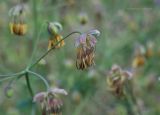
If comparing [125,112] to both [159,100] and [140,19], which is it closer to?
[159,100]

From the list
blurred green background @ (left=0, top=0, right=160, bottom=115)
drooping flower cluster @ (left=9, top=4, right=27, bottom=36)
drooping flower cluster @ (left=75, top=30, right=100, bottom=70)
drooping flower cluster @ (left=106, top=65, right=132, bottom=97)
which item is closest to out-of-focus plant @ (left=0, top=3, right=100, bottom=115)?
drooping flower cluster @ (left=75, top=30, right=100, bottom=70)

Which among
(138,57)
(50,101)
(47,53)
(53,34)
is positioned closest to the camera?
(47,53)

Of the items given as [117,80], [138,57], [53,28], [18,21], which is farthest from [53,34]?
[138,57]

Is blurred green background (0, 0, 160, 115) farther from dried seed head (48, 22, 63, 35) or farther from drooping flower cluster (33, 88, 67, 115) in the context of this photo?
drooping flower cluster (33, 88, 67, 115)

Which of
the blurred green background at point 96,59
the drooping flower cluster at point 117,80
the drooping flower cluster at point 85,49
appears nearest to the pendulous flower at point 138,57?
the blurred green background at point 96,59

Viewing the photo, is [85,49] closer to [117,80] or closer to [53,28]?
[53,28]

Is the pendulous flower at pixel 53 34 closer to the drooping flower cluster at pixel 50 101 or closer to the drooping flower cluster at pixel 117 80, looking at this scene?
the drooping flower cluster at pixel 50 101
